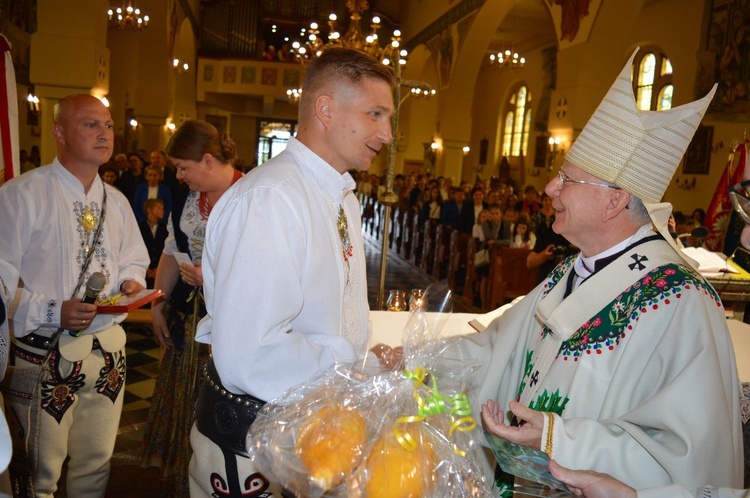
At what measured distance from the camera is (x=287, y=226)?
5.22 feet

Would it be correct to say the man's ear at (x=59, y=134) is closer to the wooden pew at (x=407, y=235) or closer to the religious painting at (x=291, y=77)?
the wooden pew at (x=407, y=235)

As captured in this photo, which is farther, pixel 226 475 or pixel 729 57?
pixel 729 57

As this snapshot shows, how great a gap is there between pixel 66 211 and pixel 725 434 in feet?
7.76

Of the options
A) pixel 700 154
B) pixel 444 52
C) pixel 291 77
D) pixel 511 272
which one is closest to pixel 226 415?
pixel 511 272

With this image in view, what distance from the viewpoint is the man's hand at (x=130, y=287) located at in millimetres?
2742

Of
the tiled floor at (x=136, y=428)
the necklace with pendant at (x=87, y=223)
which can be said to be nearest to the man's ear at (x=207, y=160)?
the necklace with pendant at (x=87, y=223)

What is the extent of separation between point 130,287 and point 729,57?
33.4 feet

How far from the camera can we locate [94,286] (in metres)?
2.38

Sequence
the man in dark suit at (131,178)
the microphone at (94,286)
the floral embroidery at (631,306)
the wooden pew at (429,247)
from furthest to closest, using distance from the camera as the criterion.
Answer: the wooden pew at (429,247)
the man in dark suit at (131,178)
the microphone at (94,286)
the floral embroidery at (631,306)

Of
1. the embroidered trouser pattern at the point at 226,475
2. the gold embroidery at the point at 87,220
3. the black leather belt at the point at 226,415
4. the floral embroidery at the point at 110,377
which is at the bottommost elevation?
the floral embroidery at the point at 110,377

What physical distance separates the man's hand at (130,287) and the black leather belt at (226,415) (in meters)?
1.14

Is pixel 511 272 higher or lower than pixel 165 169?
lower

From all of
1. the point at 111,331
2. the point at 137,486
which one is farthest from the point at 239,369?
the point at 137,486

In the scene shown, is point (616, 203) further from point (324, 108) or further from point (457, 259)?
point (457, 259)
